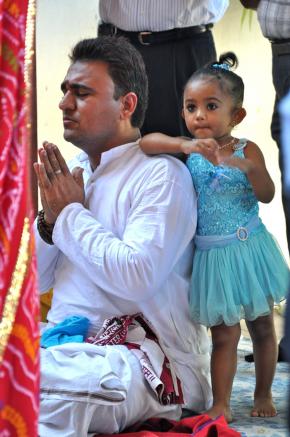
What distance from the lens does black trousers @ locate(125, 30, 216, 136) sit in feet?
10.4

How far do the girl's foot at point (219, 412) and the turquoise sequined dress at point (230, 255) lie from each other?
0.76ft

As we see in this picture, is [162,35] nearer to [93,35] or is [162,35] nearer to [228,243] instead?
[228,243]

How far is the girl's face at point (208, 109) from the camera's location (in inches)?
102

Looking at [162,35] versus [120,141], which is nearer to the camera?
[120,141]

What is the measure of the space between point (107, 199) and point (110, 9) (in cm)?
103

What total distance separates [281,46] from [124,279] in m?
0.95

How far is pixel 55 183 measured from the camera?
7.99 feet

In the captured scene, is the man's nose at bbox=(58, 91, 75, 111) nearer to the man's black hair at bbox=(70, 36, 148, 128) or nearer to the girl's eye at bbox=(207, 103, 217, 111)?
the man's black hair at bbox=(70, 36, 148, 128)

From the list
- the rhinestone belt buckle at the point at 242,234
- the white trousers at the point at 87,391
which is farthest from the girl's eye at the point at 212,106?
the white trousers at the point at 87,391

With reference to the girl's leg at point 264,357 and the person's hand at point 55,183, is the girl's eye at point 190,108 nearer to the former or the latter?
the person's hand at point 55,183

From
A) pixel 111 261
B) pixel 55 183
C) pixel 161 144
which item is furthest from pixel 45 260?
pixel 161 144

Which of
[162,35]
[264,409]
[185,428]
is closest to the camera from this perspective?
[185,428]

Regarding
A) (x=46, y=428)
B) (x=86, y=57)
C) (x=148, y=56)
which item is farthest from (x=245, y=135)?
→ (x=46, y=428)

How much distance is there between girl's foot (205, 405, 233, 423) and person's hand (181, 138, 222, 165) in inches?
26.6
